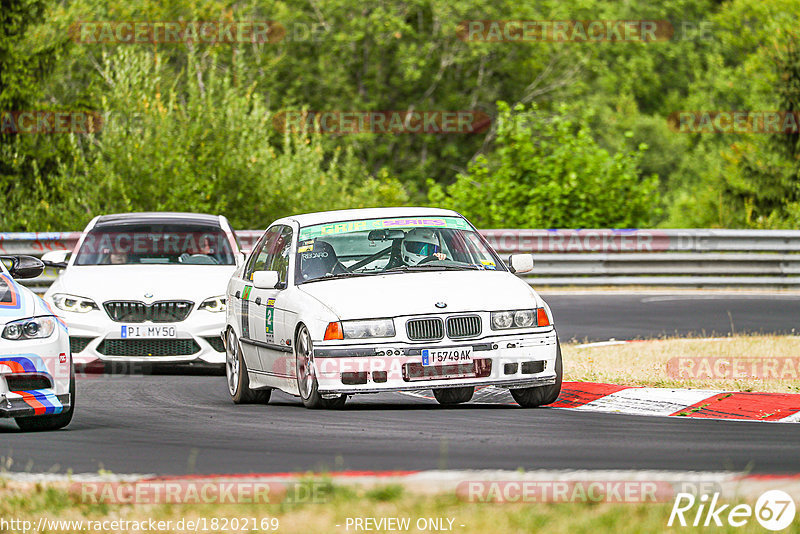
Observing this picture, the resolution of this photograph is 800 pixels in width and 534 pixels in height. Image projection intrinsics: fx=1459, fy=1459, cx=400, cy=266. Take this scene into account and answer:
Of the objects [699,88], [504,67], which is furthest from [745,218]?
[699,88]

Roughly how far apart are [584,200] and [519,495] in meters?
22.3

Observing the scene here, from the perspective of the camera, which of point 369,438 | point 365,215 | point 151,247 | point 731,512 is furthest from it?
point 151,247

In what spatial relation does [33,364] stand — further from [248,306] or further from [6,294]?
[248,306]

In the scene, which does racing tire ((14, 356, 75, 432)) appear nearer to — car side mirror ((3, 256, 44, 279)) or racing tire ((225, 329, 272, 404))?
car side mirror ((3, 256, 44, 279))

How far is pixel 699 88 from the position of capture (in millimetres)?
64875

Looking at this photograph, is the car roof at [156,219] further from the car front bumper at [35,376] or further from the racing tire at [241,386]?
the car front bumper at [35,376]

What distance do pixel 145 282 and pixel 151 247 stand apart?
6.09 feet

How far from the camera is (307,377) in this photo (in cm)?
1034

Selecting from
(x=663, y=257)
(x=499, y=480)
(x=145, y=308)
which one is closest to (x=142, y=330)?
(x=145, y=308)

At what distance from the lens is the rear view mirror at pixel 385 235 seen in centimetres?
1118

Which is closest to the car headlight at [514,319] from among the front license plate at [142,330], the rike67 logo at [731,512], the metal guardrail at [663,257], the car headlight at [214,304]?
the rike67 logo at [731,512]

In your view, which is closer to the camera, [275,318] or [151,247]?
[275,318]

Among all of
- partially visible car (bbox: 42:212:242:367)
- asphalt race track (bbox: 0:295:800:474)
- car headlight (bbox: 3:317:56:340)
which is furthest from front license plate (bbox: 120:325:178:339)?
car headlight (bbox: 3:317:56:340)

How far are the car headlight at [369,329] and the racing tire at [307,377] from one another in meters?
0.33
